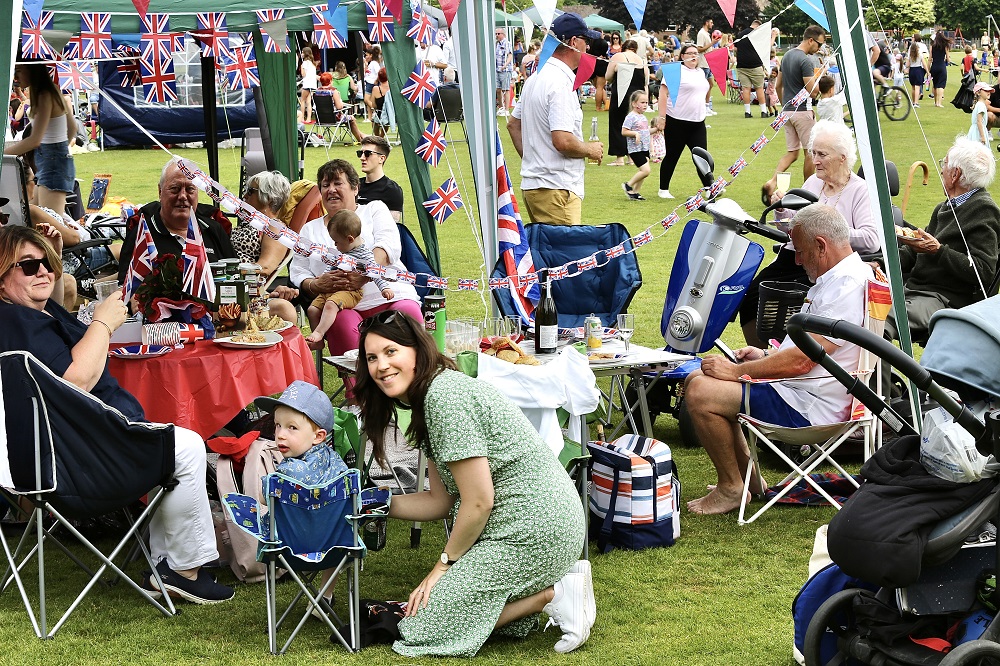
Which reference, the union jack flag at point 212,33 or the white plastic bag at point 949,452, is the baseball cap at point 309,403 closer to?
the white plastic bag at point 949,452

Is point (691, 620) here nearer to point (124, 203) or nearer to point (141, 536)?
point (141, 536)

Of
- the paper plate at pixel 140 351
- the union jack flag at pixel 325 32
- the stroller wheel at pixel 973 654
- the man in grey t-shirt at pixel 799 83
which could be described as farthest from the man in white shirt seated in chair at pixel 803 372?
the man in grey t-shirt at pixel 799 83

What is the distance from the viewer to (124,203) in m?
10.2

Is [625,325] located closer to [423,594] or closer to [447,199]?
[447,199]

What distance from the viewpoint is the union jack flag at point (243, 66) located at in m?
10.4

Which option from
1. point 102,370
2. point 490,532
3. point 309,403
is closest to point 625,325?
point 490,532

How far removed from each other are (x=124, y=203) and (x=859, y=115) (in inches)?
294

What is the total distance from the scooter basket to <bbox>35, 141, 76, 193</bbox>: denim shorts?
5113mm

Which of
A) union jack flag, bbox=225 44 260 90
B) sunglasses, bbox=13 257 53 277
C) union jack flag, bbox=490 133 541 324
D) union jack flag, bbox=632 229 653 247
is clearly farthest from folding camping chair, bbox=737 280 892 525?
union jack flag, bbox=225 44 260 90

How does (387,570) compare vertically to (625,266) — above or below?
below

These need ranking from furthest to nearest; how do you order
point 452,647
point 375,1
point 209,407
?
point 375,1 < point 209,407 < point 452,647

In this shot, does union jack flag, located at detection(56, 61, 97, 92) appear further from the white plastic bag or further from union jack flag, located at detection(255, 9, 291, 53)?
the white plastic bag

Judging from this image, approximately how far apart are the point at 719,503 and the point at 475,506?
5.69ft

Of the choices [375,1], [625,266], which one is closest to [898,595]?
[625,266]
